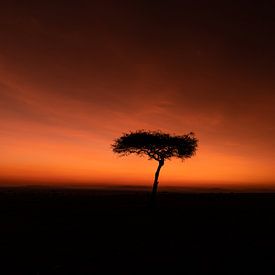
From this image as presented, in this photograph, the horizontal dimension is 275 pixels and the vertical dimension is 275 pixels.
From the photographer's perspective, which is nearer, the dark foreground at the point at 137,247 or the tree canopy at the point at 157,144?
the dark foreground at the point at 137,247

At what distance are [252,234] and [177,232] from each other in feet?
15.9

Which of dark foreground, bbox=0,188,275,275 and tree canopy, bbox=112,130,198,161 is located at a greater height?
tree canopy, bbox=112,130,198,161

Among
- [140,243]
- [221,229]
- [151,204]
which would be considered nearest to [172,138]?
[151,204]

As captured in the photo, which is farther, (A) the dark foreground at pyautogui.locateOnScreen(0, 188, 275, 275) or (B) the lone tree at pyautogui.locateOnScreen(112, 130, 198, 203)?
(B) the lone tree at pyautogui.locateOnScreen(112, 130, 198, 203)

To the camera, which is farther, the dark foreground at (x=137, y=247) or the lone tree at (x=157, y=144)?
the lone tree at (x=157, y=144)

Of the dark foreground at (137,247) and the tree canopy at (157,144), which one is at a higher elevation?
the tree canopy at (157,144)

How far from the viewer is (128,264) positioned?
12.5 meters

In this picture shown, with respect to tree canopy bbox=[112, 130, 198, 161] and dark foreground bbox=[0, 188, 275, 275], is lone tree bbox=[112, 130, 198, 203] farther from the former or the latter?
dark foreground bbox=[0, 188, 275, 275]

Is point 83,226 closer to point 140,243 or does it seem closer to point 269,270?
point 140,243

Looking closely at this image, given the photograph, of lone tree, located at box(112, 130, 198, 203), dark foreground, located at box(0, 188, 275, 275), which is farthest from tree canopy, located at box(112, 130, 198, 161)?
dark foreground, located at box(0, 188, 275, 275)

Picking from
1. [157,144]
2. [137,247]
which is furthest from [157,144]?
[137,247]

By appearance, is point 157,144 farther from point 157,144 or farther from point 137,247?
point 137,247

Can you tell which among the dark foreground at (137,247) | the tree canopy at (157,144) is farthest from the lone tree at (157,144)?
the dark foreground at (137,247)

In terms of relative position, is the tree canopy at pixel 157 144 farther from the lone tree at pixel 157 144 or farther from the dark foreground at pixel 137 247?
the dark foreground at pixel 137 247
